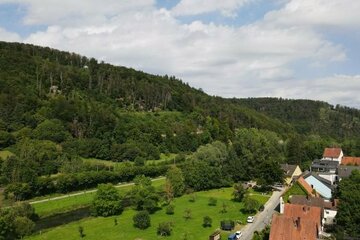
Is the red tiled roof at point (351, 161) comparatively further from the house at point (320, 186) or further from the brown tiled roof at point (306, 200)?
the brown tiled roof at point (306, 200)

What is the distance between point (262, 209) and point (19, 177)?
166 ft

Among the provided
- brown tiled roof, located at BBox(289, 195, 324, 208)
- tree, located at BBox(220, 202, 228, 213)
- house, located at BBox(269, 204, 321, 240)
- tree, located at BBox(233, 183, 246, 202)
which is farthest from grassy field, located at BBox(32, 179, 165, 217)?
house, located at BBox(269, 204, 321, 240)

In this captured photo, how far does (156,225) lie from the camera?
5897 cm

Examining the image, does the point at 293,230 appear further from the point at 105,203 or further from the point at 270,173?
the point at 270,173

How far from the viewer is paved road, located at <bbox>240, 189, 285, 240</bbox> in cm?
5481

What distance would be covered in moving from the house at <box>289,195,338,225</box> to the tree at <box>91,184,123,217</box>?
28.8 metres

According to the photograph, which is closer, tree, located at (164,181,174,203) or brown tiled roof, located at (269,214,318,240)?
brown tiled roof, located at (269,214,318,240)

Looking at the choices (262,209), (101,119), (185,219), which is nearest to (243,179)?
(262,209)

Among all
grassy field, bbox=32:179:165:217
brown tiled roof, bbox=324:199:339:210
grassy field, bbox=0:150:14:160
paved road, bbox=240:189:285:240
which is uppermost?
grassy field, bbox=0:150:14:160

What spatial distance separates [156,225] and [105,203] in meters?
11.8

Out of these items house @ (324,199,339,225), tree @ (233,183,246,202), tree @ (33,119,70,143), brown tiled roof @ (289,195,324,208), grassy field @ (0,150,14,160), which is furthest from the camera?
tree @ (33,119,70,143)

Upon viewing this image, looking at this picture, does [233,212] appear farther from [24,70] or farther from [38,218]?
[24,70]

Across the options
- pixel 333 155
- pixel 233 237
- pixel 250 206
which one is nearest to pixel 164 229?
pixel 233 237

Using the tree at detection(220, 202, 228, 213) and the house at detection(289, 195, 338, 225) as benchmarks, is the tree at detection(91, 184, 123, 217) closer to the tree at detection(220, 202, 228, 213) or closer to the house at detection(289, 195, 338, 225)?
the tree at detection(220, 202, 228, 213)
